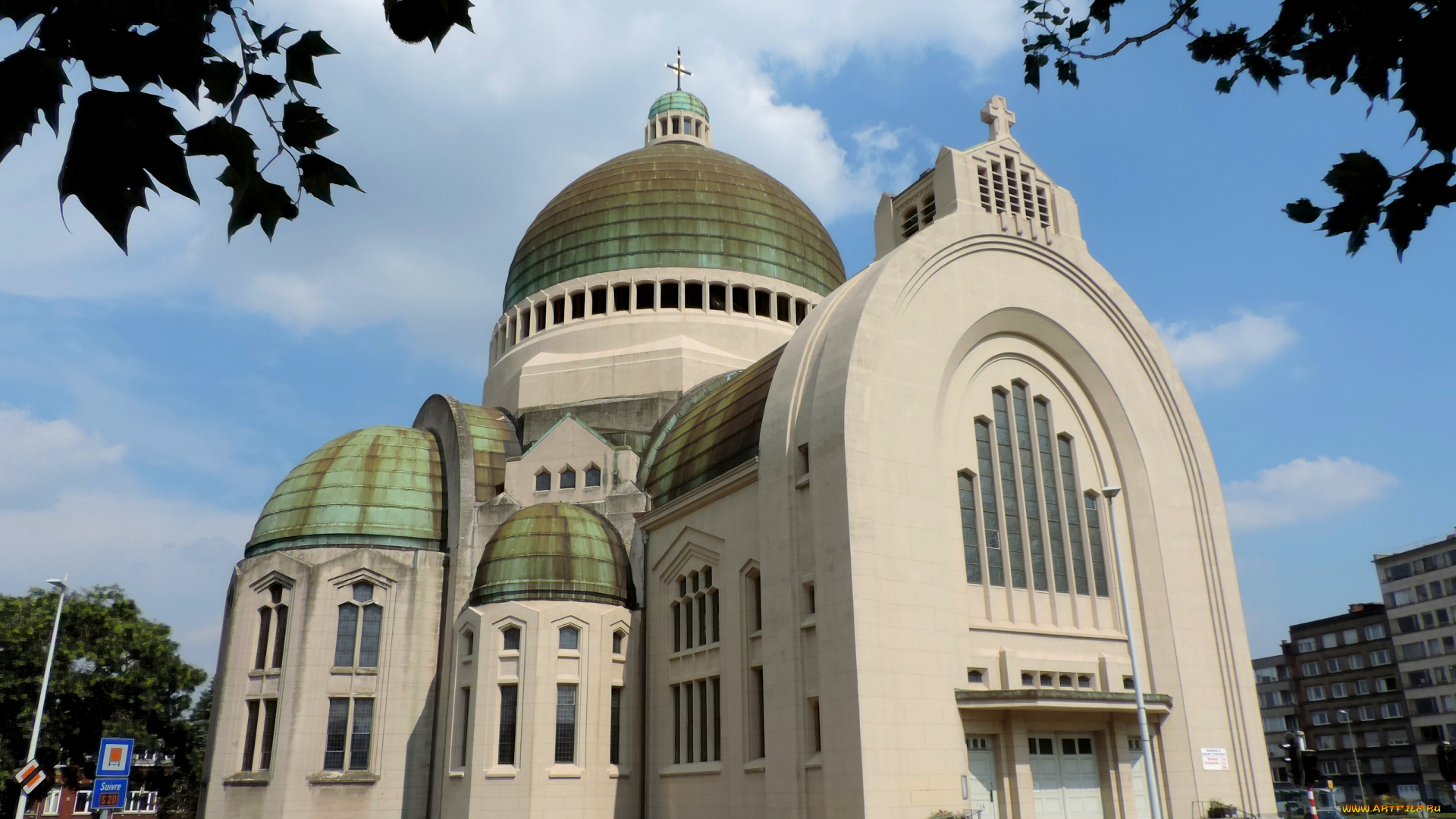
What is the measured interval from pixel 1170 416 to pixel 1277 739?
61.9m

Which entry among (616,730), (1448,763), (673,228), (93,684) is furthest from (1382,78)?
(1448,763)

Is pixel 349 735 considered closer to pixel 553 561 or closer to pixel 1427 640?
pixel 553 561

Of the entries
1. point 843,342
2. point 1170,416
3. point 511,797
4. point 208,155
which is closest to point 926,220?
point 843,342

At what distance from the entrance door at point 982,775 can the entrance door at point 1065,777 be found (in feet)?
3.33

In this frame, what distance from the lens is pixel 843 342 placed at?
2327 cm

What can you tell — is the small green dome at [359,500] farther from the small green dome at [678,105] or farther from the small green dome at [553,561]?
the small green dome at [678,105]

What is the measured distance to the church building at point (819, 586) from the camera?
21.7m

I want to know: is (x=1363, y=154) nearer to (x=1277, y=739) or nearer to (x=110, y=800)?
(x=110, y=800)

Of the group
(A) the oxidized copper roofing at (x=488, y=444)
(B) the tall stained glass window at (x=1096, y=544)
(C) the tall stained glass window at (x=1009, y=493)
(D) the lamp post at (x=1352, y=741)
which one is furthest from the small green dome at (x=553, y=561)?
(D) the lamp post at (x=1352, y=741)

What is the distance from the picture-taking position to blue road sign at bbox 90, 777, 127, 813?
72.1 feet

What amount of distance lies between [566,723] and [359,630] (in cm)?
775

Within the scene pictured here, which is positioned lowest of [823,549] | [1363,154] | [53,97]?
[53,97]

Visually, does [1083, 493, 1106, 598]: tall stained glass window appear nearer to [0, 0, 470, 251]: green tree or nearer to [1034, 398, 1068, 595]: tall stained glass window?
[1034, 398, 1068, 595]: tall stained glass window

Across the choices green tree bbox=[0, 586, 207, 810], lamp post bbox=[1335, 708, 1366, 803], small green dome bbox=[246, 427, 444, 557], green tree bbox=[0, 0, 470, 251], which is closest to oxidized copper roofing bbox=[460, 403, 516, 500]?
small green dome bbox=[246, 427, 444, 557]
